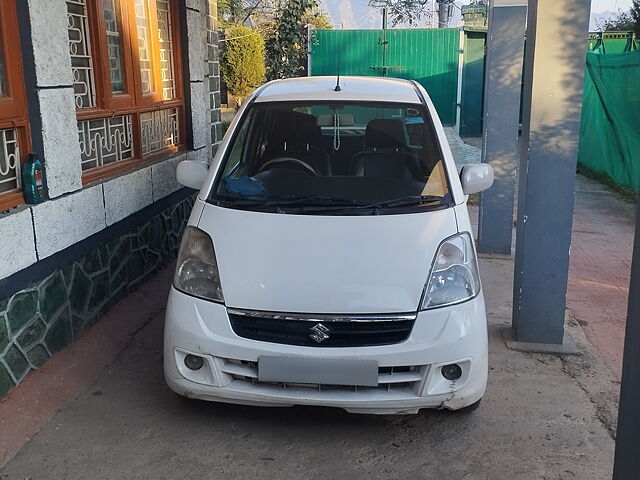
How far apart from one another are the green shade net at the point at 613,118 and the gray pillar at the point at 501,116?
3808mm

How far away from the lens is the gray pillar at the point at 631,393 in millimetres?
1905

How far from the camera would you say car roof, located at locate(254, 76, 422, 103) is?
14.5 ft

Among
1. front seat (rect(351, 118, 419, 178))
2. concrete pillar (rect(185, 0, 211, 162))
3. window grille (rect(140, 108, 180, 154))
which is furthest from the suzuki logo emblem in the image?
concrete pillar (rect(185, 0, 211, 162))

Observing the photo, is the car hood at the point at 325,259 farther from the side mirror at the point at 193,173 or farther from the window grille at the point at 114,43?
the window grille at the point at 114,43

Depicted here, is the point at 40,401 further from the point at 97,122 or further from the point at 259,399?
the point at 97,122

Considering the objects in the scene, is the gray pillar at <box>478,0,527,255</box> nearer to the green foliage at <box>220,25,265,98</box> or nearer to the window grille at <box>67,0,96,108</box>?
the window grille at <box>67,0,96,108</box>

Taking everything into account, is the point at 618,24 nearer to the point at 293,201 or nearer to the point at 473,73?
the point at 473,73

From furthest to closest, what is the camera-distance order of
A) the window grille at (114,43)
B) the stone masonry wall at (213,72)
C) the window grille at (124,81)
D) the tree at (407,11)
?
the tree at (407,11)
the stone masonry wall at (213,72)
the window grille at (114,43)
the window grille at (124,81)

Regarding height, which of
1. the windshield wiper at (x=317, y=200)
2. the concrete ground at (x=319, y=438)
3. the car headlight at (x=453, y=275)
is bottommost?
the concrete ground at (x=319, y=438)

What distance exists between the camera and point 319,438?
3607mm

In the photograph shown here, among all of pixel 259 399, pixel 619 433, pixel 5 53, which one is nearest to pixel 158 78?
pixel 5 53

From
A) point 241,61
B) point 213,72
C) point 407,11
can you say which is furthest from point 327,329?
point 407,11

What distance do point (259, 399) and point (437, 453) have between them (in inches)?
38.0

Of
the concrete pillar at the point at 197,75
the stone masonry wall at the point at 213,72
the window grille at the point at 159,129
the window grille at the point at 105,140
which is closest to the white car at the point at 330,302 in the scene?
the window grille at the point at 105,140
